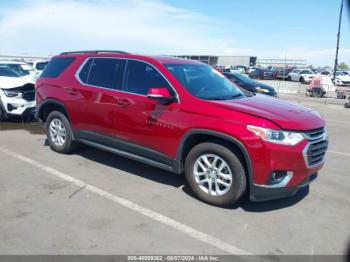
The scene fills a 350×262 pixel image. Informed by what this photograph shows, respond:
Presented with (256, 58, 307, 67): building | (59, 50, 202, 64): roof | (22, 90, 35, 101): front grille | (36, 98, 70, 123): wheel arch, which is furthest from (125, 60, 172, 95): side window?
(256, 58, 307, 67): building

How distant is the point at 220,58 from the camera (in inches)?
2798

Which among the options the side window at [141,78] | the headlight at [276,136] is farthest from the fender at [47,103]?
the headlight at [276,136]

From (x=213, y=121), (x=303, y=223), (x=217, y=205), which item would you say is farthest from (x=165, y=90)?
(x=303, y=223)

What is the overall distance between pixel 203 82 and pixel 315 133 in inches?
66.7

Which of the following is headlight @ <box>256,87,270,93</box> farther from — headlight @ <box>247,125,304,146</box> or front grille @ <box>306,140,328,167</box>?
headlight @ <box>247,125,304,146</box>

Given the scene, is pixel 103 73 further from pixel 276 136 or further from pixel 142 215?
pixel 276 136

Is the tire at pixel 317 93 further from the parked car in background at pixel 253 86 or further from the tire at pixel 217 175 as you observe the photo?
the tire at pixel 217 175

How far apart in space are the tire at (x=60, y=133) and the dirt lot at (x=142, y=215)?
419 mm

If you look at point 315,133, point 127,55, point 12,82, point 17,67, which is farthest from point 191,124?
point 17,67

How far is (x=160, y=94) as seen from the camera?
4.65 meters

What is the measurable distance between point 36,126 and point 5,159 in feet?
10.5

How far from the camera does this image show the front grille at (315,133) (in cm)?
421

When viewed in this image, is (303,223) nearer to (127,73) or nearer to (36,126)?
(127,73)

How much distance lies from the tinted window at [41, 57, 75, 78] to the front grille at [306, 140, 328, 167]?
4.20 m
